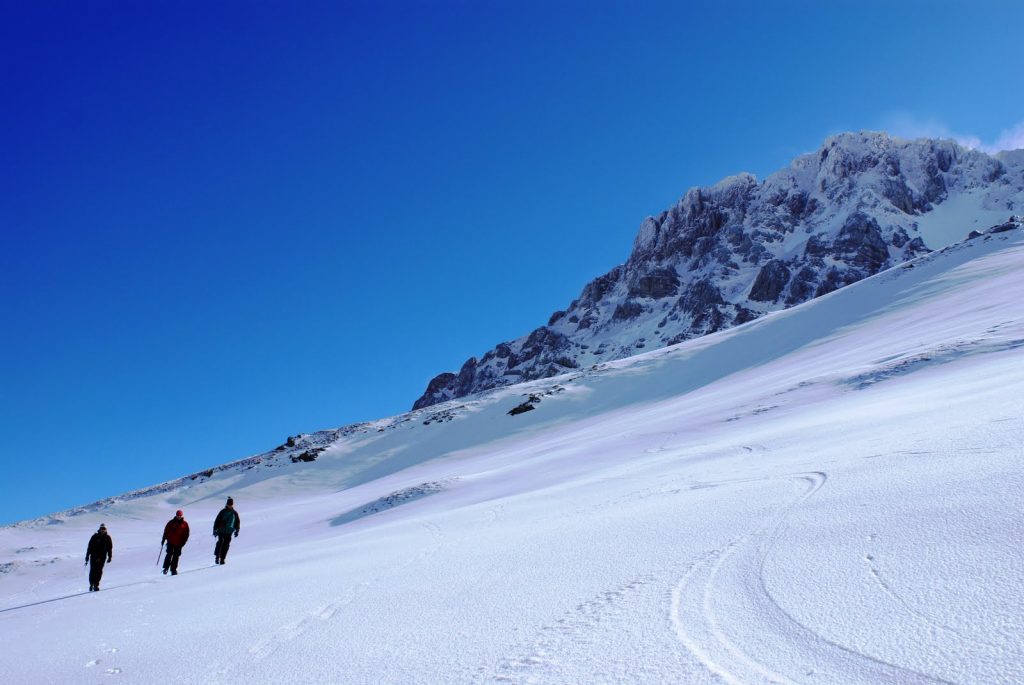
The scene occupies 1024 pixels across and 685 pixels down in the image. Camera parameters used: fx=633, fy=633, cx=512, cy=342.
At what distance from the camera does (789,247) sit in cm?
17500

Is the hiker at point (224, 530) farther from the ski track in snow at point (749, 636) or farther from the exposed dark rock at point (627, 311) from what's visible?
the exposed dark rock at point (627, 311)

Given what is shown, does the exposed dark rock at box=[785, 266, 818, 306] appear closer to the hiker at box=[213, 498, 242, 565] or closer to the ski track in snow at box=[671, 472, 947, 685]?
the hiker at box=[213, 498, 242, 565]

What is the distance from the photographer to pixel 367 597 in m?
6.57

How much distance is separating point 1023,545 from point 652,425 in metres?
21.0

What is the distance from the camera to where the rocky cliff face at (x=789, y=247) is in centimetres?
15088

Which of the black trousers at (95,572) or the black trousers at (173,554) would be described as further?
the black trousers at (173,554)

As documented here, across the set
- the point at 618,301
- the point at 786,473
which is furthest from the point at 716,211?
the point at 786,473

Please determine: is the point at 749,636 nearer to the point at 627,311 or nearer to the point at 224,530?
the point at 224,530

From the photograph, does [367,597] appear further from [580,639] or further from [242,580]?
[242,580]

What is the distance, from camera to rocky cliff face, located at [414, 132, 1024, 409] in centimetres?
15088

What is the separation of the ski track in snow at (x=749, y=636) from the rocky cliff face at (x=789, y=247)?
5524 inches

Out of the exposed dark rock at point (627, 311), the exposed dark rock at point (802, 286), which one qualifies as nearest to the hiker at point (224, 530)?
the exposed dark rock at point (802, 286)

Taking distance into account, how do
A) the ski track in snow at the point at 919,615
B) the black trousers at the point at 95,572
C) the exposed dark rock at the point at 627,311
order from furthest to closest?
the exposed dark rock at the point at 627,311 → the black trousers at the point at 95,572 → the ski track in snow at the point at 919,615

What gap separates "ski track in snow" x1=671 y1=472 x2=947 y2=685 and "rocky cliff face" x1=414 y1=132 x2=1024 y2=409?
140 m
